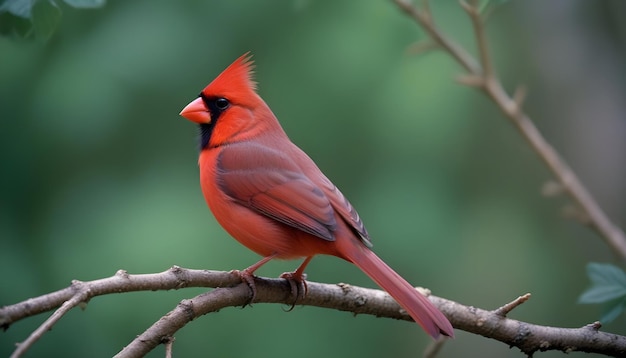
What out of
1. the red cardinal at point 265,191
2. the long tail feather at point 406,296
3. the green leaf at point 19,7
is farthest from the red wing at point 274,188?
the green leaf at point 19,7

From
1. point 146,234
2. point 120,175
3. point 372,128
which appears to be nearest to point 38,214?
point 120,175

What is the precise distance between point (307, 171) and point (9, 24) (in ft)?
4.38

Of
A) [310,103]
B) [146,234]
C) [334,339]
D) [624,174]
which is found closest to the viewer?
[146,234]

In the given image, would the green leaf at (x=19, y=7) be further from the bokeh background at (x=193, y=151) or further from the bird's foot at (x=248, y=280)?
the bokeh background at (x=193, y=151)

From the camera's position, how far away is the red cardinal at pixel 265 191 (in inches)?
113

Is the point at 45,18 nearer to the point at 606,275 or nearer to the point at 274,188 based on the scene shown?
the point at 274,188

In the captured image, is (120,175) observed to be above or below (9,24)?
below

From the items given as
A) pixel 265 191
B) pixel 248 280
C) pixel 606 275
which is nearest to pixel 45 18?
pixel 248 280

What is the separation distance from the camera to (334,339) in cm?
416

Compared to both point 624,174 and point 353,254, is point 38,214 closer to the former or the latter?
point 353,254

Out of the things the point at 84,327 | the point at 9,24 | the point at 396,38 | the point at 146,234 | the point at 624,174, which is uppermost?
the point at 9,24

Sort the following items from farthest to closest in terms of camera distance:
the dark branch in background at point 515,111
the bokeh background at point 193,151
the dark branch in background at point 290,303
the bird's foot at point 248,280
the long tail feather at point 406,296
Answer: the bokeh background at point 193,151, the dark branch in background at point 515,111, the bird's foot at point 248,280, the long tail feather at point 406,296, the dark branch in background at point 290,303

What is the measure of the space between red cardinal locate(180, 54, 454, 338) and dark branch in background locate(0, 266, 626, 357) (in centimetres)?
9

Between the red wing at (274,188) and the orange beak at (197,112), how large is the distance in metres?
0.16
